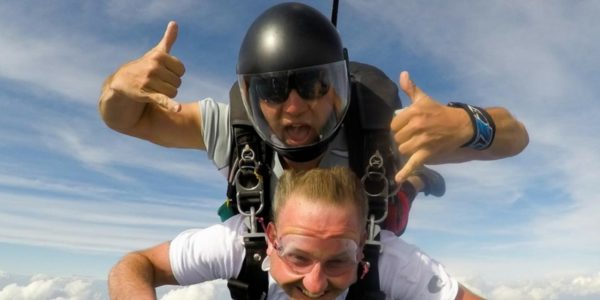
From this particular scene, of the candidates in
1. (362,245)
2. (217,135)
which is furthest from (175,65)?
(362,245)

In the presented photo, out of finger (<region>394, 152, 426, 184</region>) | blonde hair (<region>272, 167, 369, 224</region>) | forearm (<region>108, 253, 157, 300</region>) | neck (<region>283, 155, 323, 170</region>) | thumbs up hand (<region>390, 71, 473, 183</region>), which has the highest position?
thumbs up hand (<region>390, 71, 473, 183</region>)

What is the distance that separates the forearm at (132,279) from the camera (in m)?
3.62

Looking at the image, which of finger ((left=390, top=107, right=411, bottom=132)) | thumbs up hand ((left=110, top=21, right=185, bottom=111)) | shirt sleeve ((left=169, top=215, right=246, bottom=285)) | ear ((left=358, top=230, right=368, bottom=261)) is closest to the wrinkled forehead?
ear ((left=358, top=230, right=368, bottom=261))

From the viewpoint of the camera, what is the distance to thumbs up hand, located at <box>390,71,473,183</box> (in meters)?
3.33

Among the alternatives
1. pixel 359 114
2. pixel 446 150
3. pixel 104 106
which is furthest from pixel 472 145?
pixel 104 106

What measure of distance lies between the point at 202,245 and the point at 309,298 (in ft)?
3.18

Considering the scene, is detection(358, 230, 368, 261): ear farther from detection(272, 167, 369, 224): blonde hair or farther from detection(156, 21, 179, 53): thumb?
Result: detection(156, 21, 179, 53): thumb

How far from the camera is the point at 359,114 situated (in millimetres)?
4211

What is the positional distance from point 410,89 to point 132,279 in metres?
2.23

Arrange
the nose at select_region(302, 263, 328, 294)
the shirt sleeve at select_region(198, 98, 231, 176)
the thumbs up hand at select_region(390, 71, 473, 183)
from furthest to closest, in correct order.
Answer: the shirt sleeve at select_region(198, 98, 231, 176)
the nose at select_region(302, 263, 328, 294)
the thumbs up hand at select_region(390, 71, 473, 183)

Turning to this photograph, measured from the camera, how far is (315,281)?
3.43m

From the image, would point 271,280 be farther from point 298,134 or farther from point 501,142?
point 501,142

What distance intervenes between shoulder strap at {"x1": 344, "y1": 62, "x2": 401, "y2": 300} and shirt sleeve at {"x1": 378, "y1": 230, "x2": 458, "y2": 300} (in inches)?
5.6

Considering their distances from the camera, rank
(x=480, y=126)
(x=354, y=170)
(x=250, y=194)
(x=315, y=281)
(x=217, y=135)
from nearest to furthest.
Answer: (x=315, y=281)
(x=480, y=126)
(x=250, y=194)
(x=354, y=170)
(x=217, y=135)
